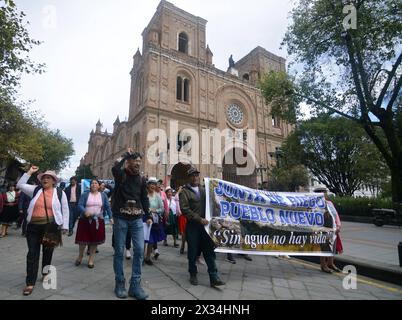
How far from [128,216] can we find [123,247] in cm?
40

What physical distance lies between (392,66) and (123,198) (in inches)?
474

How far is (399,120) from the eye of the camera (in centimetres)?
1510

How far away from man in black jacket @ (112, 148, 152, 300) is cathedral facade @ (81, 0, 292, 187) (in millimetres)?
19191

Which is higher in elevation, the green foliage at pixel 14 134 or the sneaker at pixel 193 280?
the green foliage at pixel 14 134

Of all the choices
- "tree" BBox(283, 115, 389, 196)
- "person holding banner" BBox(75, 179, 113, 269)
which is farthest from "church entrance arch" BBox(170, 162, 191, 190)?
"person holding banner" BBox(75, 179, 113, 269)

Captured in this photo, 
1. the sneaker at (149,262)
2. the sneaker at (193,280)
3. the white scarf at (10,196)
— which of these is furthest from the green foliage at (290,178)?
the sneaker at (193,280)

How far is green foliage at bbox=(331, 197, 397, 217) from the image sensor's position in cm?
1734

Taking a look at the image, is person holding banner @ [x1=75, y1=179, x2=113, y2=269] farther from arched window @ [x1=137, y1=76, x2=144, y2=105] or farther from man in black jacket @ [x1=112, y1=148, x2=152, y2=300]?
arched window @ [x1=137, y1=76, x2=144, y2=105]

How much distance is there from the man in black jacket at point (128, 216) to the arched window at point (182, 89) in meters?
25.9

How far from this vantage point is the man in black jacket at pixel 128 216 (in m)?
3.68

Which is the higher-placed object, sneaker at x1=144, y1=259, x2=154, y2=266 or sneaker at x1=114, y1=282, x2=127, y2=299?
sneaker at x1=144, y1=259, x2=154, y2=266

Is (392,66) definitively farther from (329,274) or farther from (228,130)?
(228,130)

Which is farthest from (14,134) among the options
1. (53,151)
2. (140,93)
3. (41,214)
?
(41,214)

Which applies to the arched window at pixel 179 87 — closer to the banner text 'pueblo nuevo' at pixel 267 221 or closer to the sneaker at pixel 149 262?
the banner text 'pueblo nuevo' at pixel 267 221
